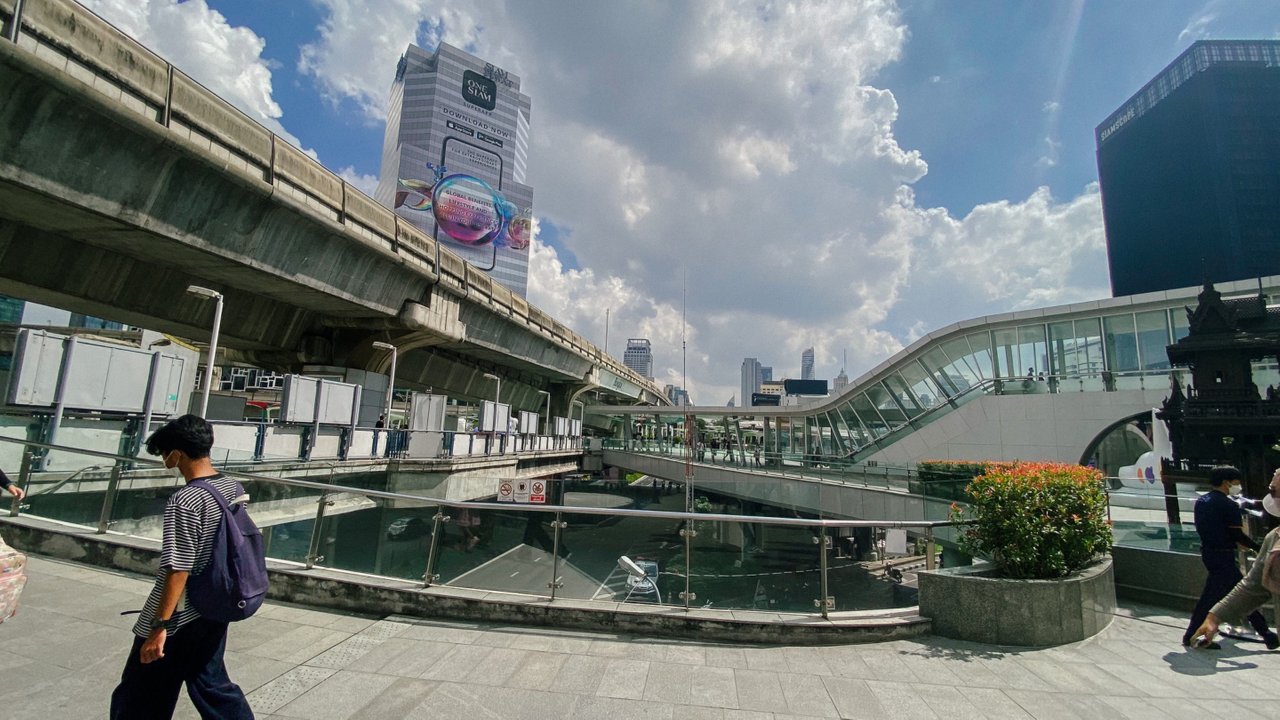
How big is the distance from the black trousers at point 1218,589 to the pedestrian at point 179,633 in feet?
27.8

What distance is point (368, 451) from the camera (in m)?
16.9

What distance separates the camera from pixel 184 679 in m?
2.68

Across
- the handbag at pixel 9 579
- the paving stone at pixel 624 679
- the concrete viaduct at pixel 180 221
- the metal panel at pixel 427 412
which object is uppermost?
the concrete viaduct at pixel 180 221

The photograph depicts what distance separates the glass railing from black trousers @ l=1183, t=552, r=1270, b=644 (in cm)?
242

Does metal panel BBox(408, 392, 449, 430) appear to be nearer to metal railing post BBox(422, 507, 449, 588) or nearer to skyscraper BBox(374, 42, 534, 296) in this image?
metal railing post BBox(422, 507, 449, 588)

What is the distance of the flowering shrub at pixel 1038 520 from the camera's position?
5660mm

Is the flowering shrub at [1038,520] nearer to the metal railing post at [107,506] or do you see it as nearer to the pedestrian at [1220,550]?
the pedestrian at [1220,550]

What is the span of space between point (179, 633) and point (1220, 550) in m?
9.06

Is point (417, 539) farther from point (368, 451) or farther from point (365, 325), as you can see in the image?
point (365, 325)

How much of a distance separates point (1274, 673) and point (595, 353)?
36.0 meters

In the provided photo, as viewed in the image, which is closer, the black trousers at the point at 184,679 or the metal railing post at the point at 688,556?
the black trousers at the point at 184,679

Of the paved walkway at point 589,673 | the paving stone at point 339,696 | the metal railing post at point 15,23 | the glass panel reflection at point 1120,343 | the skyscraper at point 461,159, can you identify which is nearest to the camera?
the paving stone at point 339,696

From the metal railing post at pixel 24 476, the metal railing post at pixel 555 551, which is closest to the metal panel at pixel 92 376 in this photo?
the metal railing post at pixel 24 476

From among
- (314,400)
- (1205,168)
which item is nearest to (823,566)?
(314,400)
